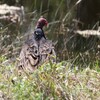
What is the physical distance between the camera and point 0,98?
13.0 ft

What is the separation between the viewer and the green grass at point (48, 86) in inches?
158

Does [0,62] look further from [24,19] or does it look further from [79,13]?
[79,13]

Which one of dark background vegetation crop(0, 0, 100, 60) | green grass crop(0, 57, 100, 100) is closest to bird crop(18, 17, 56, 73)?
green grass crop(0, 57, 100, 100)

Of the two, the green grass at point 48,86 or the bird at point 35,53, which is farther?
the bird at point 35,53

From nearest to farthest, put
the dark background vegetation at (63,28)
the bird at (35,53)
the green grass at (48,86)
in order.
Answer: the green grass at (48,86) → the bird at (35,53) → the dark background vegetation at (63,28)

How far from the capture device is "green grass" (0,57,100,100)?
4.02 m

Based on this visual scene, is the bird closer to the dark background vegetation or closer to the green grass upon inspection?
the green grass

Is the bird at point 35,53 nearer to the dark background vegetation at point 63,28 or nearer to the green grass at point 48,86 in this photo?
the green grass at point 48,86

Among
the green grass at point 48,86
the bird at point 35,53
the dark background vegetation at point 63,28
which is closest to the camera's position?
the green grass at point 48,86

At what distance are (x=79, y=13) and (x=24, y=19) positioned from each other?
1.79m

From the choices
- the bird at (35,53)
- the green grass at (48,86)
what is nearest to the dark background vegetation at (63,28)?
the bird at (35,53)

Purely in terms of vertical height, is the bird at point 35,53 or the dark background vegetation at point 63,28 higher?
the bird at point 35,53

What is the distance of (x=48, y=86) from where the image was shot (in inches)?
159

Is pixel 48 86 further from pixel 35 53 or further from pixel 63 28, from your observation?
pixel 63 28
